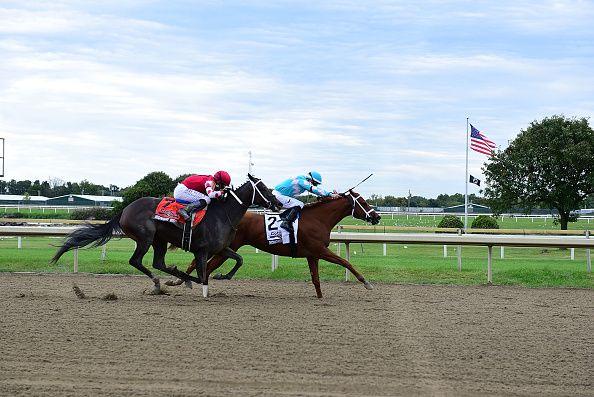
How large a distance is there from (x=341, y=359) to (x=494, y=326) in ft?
9.15

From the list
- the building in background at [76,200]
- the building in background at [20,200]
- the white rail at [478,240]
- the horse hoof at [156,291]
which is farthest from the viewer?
the building in background at [20,200]

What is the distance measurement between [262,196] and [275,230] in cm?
70

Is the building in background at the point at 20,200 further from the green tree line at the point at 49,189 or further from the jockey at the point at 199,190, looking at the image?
the jockey at the point at 199,190

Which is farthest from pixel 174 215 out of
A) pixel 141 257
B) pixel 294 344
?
pixel 294 344

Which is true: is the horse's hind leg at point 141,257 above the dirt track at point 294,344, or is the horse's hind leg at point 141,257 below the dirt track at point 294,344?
above

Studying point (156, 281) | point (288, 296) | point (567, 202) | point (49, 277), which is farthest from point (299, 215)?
point (567, 202)

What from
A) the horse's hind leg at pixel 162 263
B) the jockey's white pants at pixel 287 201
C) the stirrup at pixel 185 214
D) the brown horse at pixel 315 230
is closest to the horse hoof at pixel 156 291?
the horse's hind leg at pixel 162 263

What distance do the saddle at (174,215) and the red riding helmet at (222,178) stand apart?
1.54 feet

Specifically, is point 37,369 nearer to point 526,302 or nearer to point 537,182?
point 526,302

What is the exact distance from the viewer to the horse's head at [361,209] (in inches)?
490

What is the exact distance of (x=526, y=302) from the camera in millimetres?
11484

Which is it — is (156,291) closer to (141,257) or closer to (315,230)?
(141,257)

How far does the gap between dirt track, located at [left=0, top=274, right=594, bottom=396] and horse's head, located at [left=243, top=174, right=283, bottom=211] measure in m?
1.32

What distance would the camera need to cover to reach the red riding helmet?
11.9 meters
